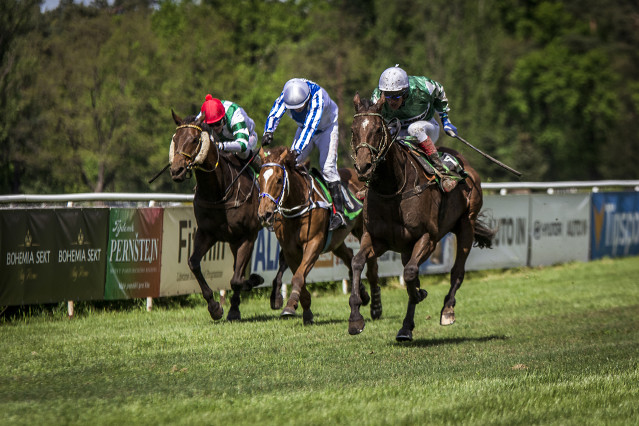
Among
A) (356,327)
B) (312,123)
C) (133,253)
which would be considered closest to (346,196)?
(312,123)

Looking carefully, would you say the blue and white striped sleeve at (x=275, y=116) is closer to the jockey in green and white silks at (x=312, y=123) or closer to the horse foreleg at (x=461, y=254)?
the jockey in green and white silks at (x=312, y=123)

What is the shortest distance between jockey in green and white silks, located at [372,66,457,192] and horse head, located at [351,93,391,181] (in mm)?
637

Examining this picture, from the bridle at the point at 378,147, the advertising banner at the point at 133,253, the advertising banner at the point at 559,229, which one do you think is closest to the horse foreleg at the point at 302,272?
the bridle at the point at 378,147

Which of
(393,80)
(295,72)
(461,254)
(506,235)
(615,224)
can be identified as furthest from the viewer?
(295,72)

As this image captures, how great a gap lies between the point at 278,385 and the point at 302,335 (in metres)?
2.87

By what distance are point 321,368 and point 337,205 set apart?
10.5 ft

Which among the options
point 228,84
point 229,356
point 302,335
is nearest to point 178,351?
point 229,356

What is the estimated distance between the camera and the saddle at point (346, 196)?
10.6 m

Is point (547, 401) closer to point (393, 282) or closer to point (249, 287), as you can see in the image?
point (249, 287)

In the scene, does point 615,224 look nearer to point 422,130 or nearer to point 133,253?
point 422,130

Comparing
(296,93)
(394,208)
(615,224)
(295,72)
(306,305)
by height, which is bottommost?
(306,305)

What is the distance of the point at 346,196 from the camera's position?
1086 centimetres

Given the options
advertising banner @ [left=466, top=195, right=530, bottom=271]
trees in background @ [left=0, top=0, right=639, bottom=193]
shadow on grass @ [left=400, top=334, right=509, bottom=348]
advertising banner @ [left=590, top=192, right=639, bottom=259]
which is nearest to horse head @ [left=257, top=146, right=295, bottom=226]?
shadow on grass @ [left=400, top=334, right=509, bottom=348]

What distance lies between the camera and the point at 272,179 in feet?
31.0
